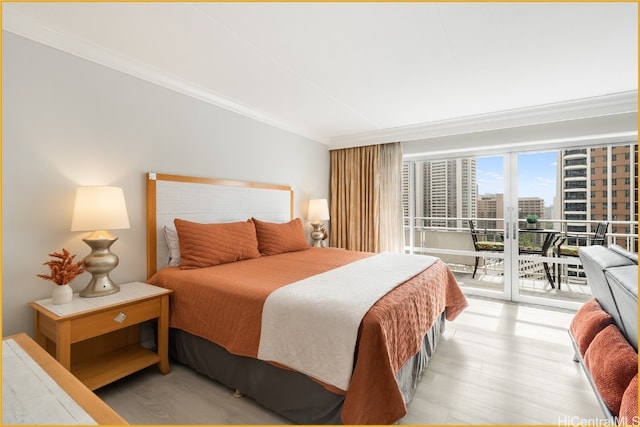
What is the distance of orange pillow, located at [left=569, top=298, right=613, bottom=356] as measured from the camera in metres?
1.80

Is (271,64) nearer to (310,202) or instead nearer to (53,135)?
(53,135)

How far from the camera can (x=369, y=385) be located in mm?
1373

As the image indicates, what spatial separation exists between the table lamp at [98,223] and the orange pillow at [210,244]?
0.48 metres

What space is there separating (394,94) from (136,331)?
311 centimetres

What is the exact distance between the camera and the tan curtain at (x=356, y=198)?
4.48 metres

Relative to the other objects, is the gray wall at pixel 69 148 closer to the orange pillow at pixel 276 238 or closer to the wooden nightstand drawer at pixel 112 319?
the wooden nightstand drawer at pixel 112 319

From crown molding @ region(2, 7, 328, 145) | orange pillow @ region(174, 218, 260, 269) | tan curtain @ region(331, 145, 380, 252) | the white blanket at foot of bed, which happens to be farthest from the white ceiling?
the white blanket at foot of bed

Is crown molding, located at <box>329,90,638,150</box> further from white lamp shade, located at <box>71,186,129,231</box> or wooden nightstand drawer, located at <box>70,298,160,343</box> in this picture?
wooden nightstand drawer, located at <box>70,298,160,343</box>

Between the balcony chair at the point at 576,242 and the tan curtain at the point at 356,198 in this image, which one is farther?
the tan curtain at the point at 356,198

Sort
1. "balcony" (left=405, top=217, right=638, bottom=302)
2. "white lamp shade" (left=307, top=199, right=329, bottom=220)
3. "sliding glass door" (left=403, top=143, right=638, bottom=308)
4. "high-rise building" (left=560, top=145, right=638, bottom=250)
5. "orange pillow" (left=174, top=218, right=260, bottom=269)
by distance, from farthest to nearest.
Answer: "white lamp shade" (left=307, top=199, right=329, bottom=220)
"balcony" (left=405, top=217, right=638, bottom=302)
"sliding glass door" (left=403, top=143, right=638, bottom=308)
"high-rise building" (left=560, top=145, right=638, bottom=250)
"orange pillow" (left=174, top=218, right=260, bottom=269)

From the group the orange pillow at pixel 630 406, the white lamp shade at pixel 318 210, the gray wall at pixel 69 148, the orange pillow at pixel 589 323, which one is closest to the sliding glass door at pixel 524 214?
the white lamp shade at pixel 318 210

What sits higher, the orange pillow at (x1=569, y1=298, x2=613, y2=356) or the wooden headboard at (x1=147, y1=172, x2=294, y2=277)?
the wooden headboard at (x1=147, y1=172, x2=294, y2=277)

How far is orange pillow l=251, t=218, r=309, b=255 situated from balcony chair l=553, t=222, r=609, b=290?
3.17m

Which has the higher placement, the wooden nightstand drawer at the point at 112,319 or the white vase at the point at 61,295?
the white vase at the point at 61,295
